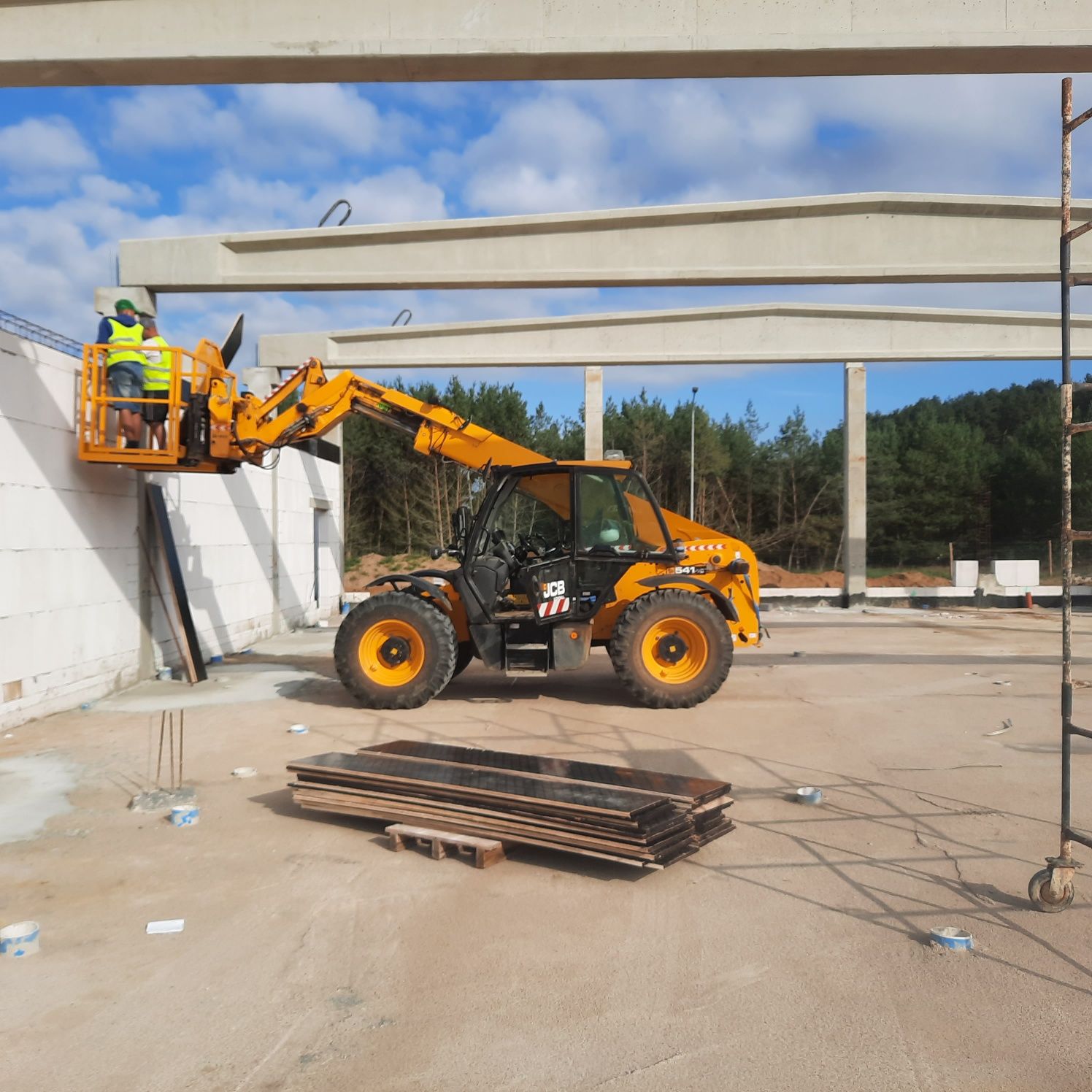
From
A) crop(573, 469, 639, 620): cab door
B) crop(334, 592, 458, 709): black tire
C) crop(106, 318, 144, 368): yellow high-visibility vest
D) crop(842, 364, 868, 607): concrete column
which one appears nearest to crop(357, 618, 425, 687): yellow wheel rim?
crop(334, 592, 458, 709): black tire

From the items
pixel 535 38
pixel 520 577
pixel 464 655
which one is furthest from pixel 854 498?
pixel 535 38

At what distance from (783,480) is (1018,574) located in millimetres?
16261

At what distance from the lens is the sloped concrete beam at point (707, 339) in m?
19.1

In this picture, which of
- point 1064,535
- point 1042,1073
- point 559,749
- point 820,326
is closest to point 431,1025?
point 1042,1073

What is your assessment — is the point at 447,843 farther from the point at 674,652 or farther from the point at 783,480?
the point at 783,480

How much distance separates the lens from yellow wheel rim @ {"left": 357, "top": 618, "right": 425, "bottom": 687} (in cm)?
1015

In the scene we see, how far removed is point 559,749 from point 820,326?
14.1 meters

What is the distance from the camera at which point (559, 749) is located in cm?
809

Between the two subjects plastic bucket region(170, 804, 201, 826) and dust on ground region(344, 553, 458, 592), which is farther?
dust on ground region(344, 553, 458, 592)

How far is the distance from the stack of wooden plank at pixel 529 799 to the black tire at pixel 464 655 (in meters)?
4.15

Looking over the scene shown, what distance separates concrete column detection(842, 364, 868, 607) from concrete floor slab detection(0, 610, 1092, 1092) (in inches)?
533

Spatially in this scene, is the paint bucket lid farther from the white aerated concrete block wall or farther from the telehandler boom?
the white aerated concrete block wall

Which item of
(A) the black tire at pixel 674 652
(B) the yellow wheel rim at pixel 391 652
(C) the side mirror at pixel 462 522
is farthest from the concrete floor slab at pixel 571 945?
(C) the side mirror at pixel 462 522

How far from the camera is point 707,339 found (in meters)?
19.3
